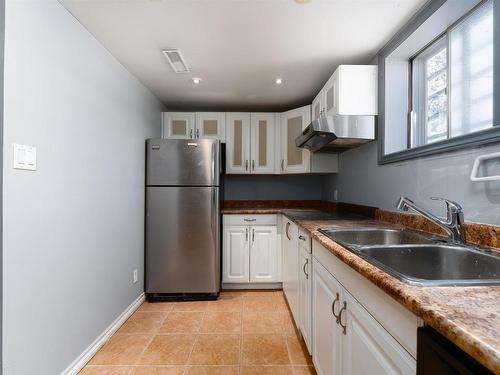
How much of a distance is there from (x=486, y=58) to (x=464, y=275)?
104 centimetres

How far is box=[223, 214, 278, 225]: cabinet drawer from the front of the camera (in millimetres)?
2924

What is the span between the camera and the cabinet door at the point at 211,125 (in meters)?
3.18

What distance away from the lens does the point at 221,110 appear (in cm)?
349

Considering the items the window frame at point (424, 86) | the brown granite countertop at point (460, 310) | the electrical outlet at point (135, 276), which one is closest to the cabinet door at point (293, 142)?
the window frame at point (424, 86)

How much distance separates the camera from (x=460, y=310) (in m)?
0.54

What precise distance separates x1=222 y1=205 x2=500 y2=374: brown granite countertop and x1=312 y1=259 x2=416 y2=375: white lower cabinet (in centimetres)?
16

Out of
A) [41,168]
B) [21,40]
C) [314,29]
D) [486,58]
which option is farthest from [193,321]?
[486,58]

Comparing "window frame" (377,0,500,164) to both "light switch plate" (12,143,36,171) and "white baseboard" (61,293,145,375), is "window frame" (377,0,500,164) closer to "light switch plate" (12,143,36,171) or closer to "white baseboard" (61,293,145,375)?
"light switch plate" (12,143,36,171)

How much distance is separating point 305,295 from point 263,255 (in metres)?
1.20

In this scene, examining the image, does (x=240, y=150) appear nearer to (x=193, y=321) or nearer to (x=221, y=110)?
(x=221, y=110)

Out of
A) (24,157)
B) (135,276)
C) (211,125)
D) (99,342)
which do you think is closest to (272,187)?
(211,125)

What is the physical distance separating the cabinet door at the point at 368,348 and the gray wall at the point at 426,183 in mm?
753

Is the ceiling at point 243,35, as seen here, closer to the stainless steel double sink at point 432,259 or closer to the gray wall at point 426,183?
the gray wall at point 426,183

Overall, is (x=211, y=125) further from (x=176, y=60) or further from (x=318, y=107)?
(x=318, y=107)
